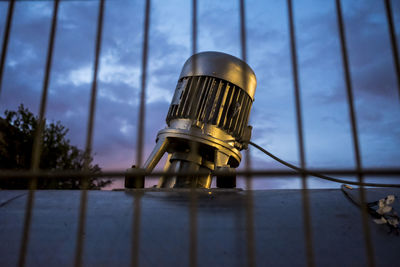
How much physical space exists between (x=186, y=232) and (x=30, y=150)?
9.64m

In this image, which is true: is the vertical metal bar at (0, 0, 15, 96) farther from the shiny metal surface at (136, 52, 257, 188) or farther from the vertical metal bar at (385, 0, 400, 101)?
the shiny metal surface at (136, 52, 257, 188)

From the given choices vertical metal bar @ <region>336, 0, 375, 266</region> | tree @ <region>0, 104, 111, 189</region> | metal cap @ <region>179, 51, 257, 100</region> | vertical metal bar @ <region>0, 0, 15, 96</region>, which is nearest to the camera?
vertical metal bar @ <region>336, 0, 375, 266</region>

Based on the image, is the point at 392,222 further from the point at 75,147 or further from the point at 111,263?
the point at 75,147

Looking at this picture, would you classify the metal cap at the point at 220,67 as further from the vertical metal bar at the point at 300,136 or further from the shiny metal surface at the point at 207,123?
the vertical metal bar at the point at 300,136

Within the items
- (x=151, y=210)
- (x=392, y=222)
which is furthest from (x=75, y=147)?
(x=392, y=222)

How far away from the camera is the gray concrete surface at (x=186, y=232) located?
153cm

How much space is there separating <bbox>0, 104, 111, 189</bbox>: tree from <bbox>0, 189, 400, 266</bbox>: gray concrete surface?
24.2ft

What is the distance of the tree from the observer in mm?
8992

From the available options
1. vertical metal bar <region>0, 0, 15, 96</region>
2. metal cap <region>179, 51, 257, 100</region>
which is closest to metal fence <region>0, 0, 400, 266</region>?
vertical metal bar <region>0, 0, 15, 96</region>

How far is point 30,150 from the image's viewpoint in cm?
988

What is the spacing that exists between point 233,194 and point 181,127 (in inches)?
31.8

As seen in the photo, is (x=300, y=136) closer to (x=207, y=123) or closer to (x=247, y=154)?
(x=247, y=154)

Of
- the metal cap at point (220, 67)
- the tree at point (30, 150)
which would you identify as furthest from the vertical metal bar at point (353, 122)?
the tree at point (30, 150)

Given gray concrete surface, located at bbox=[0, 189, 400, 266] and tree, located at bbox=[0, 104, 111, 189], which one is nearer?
gray concrete surface, located at bbox=[0, 189, 400, 266]
